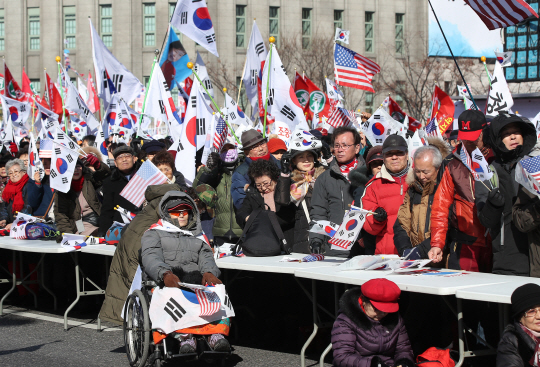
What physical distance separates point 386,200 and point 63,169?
4.55 metres

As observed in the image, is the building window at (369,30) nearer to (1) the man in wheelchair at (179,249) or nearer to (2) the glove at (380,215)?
(2) the glove at (380,215)

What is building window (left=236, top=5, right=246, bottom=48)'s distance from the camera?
143ft

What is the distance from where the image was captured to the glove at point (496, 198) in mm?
5695

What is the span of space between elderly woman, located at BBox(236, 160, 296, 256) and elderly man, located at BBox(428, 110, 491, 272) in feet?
6.60

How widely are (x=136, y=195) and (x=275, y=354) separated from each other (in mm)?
2406

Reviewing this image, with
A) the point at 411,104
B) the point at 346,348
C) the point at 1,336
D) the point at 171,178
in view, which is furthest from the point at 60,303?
the point at 411,104

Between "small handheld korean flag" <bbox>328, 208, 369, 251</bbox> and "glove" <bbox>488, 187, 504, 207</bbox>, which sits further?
"small handheld korean flag" <bbox>328, 208, 369, 251</bbox>

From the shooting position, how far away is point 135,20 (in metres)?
43.6

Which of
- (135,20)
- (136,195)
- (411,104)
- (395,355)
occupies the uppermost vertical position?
(135,20)

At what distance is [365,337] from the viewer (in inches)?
217

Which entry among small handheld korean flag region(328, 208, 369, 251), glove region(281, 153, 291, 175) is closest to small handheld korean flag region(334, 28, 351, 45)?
glove region(281, 153, 291, 175)

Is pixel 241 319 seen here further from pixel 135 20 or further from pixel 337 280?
pixel 135 20

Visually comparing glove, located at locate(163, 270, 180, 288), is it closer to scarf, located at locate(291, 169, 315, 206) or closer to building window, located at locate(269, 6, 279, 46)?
scarf, located at locate(291, 169, 315, 206)

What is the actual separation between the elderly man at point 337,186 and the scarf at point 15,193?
538 cm
